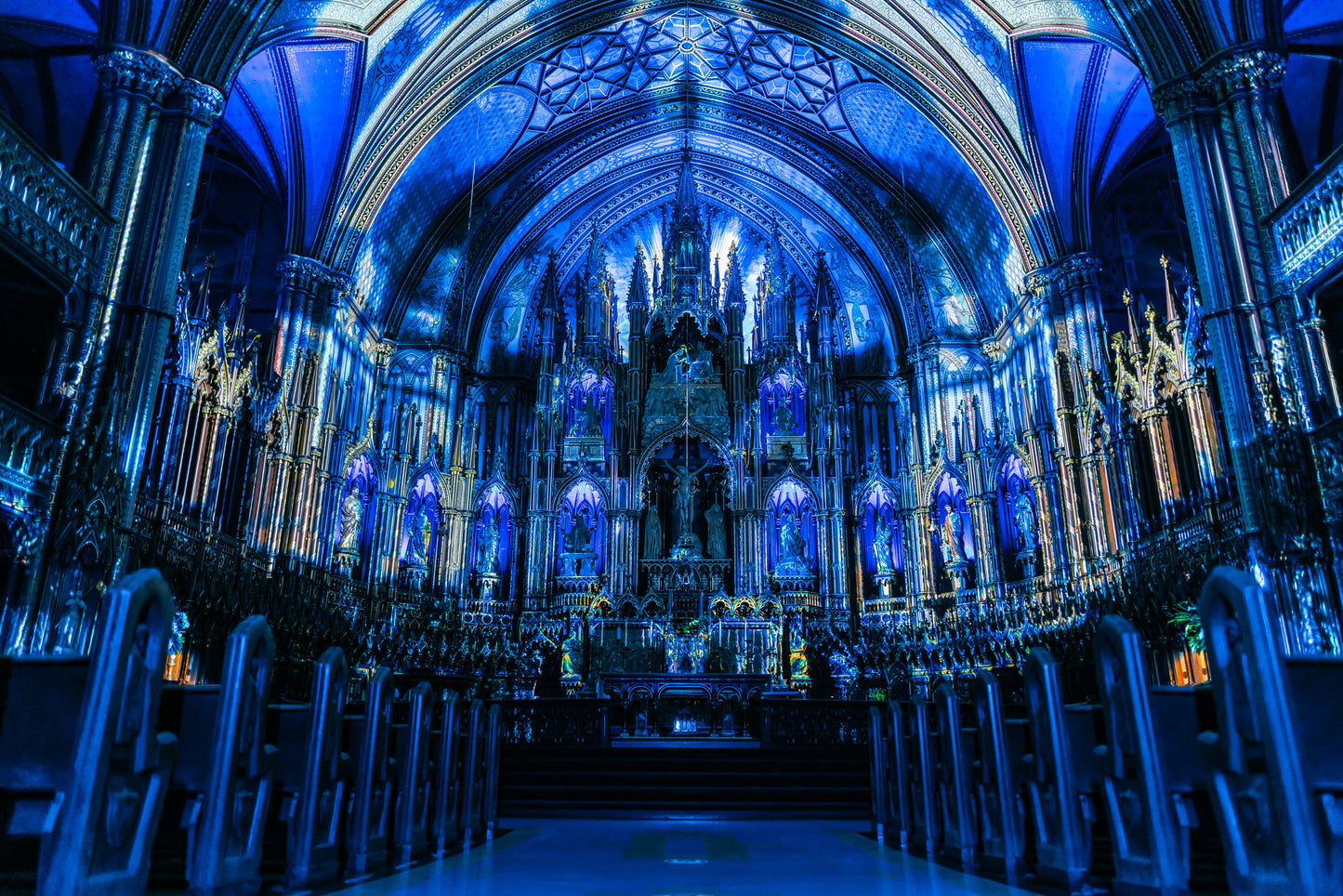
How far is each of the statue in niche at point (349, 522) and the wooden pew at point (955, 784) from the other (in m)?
16.4

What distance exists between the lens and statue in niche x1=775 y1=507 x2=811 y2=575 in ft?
79.6

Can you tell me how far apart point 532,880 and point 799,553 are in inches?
762

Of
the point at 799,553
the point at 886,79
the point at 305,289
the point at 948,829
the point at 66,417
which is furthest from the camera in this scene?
the point at 799,553

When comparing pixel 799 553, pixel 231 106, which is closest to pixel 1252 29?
pixel 799 553

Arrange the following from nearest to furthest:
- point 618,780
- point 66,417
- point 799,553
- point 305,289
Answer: point 66,417 → point 618,780 → point 305,289 → point 799,553

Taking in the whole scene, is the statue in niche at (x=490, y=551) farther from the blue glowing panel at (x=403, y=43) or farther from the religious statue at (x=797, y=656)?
the blue glowing panel at (x=403, y=43)

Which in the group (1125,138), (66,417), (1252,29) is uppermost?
(1125,138)

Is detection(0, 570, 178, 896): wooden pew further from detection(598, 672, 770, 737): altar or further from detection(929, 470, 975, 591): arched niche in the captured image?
detection(929, 470, 975, 591): arched niche

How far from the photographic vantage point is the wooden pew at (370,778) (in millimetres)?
6059

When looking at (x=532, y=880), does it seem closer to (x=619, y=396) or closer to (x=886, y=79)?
(x=619, y=396)

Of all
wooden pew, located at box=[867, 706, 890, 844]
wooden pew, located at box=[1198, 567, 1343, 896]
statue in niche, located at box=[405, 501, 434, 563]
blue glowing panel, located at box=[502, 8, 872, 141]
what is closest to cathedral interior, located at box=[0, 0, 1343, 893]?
wooden pew, located at box=[1198, 567, 1343, 896]

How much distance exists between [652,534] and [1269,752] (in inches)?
859

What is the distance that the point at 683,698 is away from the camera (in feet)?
65.3

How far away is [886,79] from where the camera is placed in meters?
23.0
